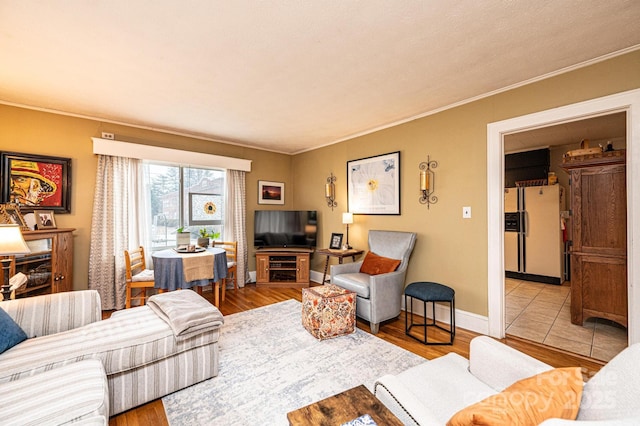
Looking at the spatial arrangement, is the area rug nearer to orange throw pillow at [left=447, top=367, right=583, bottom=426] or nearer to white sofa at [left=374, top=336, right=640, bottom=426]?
white sofa at [left=374, top=336, right=640, bottom=426]

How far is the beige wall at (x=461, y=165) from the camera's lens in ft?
7.61

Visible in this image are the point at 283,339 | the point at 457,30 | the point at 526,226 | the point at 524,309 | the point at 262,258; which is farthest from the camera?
the point at 526,226

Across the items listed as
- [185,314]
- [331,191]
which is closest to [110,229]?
[185,314]

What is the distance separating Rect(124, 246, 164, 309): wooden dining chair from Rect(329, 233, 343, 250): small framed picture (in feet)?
8.38

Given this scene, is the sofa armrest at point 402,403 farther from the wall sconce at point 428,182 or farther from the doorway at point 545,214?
the doorway at point 545,214

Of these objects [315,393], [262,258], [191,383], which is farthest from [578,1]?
→ [262,258]

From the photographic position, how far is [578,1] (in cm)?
160

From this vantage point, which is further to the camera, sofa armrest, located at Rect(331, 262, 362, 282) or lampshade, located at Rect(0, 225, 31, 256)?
sofa armrest, located at Rect(331, 262, 362, 282)

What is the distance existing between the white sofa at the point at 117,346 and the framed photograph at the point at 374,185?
2.66m

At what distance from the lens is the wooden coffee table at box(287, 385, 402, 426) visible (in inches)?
40.3

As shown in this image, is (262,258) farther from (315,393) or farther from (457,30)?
(457,30)

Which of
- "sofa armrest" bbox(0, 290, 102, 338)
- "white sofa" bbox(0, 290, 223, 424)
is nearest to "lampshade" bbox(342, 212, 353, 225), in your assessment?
"white sofa" bbox(0, 290, 223, 424)

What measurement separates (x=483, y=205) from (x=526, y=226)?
3.41 m

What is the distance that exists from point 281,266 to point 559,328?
3.85 metres
